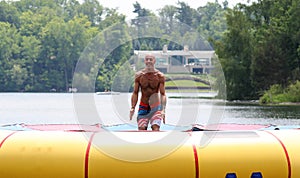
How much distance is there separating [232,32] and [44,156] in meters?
41.0

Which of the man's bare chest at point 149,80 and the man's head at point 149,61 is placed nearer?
the man's head at point 149,61

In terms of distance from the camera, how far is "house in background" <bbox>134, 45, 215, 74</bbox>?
8945 mm

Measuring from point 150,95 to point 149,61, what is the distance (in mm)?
445

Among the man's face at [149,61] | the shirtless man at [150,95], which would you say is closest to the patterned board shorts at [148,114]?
the shirtless man at [150,95]

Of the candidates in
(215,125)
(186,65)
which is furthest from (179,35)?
(215,125)

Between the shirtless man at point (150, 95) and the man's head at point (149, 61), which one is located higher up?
the man's head at point (149, 61)

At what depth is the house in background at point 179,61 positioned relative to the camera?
352 inches

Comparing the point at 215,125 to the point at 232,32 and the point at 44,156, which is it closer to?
the point at 44,156

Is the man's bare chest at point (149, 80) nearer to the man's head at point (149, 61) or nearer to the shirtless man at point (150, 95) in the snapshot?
the shirtless man at point (150, 95)

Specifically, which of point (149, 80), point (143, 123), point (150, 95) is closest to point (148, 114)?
point (143, 123)

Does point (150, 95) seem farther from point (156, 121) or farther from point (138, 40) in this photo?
point (138, 40)

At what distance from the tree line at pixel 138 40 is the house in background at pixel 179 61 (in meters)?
0.11

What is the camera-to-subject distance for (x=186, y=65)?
31.0 ft

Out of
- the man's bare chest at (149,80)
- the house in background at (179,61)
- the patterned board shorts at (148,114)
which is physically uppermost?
the house in background at (179,61)
